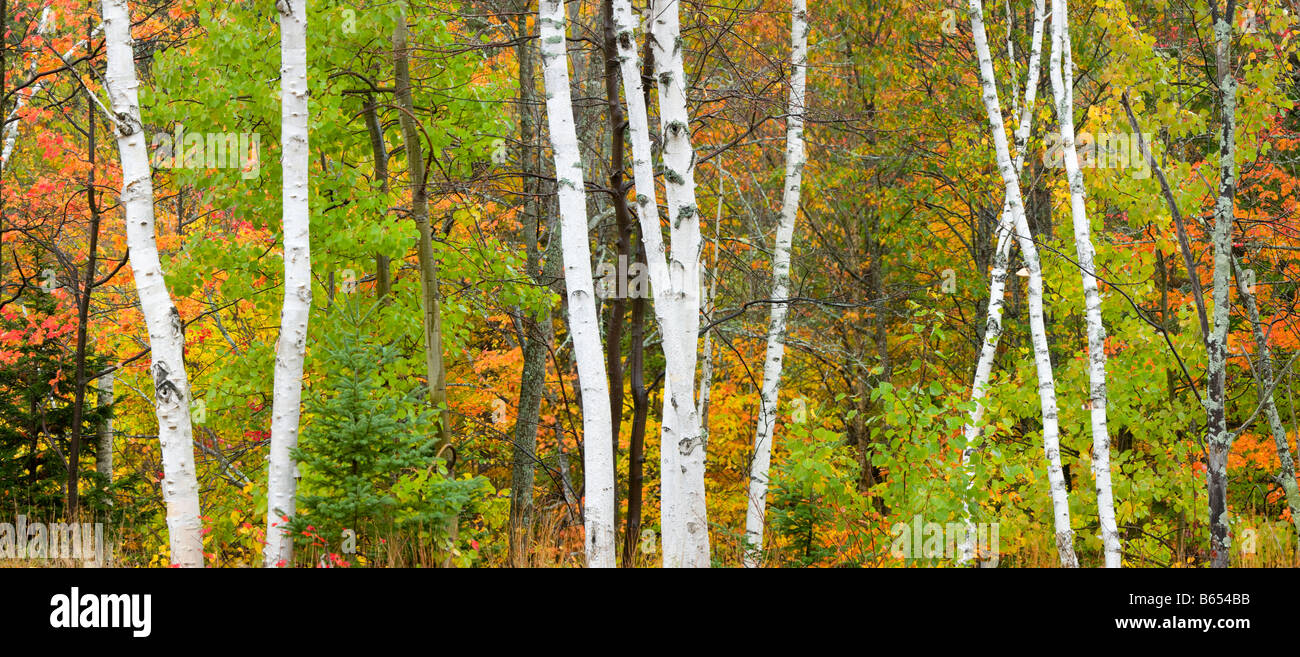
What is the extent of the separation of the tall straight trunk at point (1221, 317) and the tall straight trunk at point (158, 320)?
640cm

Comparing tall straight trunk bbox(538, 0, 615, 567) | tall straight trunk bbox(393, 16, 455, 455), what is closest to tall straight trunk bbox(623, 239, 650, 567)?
tall straight trunk bbox(393, 16, 455, 455)

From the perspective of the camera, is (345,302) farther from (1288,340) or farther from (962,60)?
(1288,340)

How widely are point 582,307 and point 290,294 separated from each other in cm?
197

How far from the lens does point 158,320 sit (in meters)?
6.58

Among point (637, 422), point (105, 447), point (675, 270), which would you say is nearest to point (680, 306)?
point (675, 270)

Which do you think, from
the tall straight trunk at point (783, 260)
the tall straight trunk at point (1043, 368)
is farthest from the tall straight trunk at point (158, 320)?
the tall straight trunk at point (1043, 368)

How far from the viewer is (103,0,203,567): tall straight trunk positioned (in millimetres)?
6547

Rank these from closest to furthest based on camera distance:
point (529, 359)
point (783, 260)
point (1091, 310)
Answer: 1. point (1091, 310)
2. point (783, 260)
3. point (529, 359)

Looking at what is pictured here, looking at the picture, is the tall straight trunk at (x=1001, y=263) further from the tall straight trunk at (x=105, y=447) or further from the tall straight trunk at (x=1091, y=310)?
the tall straight trunk at (x=105, y=447)

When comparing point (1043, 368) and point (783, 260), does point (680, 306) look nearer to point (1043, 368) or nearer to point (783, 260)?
point (783, 260)

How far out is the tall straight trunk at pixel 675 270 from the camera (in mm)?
6832

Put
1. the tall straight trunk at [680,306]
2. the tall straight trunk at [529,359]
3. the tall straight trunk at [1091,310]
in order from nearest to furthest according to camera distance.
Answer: the tall straight trunk at [680,306], the tall straight trunk at [1091,310], the tall straight trunk at [529,359]
